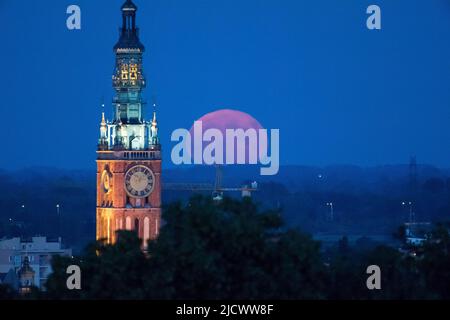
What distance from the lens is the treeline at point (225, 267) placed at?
291 ft

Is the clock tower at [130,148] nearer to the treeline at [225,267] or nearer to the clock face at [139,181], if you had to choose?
the clock face at [139,181]

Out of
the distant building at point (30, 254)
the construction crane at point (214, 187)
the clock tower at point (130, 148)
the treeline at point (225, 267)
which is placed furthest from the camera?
the construction crane at point (214, 187)

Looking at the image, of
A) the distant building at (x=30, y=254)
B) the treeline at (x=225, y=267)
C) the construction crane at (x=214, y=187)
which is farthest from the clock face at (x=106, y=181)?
the treeline at (x=225, y=267)

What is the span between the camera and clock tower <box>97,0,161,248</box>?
147m

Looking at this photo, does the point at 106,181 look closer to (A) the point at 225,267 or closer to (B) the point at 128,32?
(B) the point at 128,32

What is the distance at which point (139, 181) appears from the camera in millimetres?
149000

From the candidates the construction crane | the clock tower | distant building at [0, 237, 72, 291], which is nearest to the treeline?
the clock tower

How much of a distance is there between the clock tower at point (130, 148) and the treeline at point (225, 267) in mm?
51380

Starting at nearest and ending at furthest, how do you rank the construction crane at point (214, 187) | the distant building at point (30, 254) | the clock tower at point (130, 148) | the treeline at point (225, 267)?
1. the treeline at point (225, 267)
2. the clock tower at point (130, 148)
3. the distant building at point (30, 254)
4. the construction crane at point (214, 187)

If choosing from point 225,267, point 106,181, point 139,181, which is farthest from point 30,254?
point 225,267

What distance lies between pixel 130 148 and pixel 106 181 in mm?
3540

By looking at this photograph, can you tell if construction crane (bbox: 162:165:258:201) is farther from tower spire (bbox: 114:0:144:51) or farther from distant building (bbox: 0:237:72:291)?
tower spire (bbox: 114:0:144:51)

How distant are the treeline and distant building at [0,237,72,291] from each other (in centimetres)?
5828
